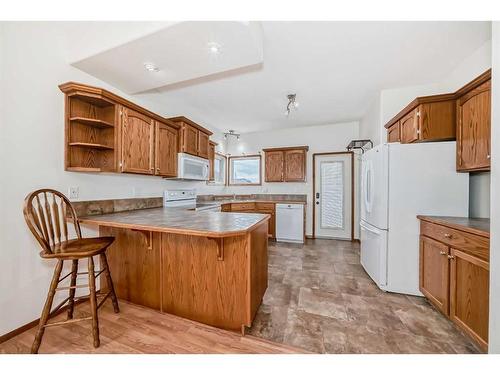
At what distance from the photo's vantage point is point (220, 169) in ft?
16.6

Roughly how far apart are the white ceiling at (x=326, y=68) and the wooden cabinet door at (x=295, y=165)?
3.10ft

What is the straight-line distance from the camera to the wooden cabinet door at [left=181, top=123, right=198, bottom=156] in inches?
114

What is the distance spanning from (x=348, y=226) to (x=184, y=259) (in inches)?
153

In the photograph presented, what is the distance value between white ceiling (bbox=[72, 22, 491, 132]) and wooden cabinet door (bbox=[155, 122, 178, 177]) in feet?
1.87

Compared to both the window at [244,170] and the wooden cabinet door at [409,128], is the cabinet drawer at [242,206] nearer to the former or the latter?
the window at [244,170]

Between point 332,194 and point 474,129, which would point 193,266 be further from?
point 332,194

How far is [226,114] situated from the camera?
394 cm

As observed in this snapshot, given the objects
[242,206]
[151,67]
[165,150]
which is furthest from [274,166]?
[151,67]

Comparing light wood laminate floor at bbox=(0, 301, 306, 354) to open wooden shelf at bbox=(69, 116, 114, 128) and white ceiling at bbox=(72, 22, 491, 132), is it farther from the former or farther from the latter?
white ceiling at bbox=(72, 22, 491, 132)

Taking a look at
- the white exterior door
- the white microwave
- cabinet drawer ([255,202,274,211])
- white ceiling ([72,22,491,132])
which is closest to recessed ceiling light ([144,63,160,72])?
white ceiling ([72,22,491,132])

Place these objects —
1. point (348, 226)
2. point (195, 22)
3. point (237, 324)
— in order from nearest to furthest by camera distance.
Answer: point (195, 22), point (237, 324), point (348, 226)

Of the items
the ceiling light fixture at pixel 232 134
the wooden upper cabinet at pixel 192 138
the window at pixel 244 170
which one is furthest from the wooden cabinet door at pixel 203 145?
the window at pixel 244 170
